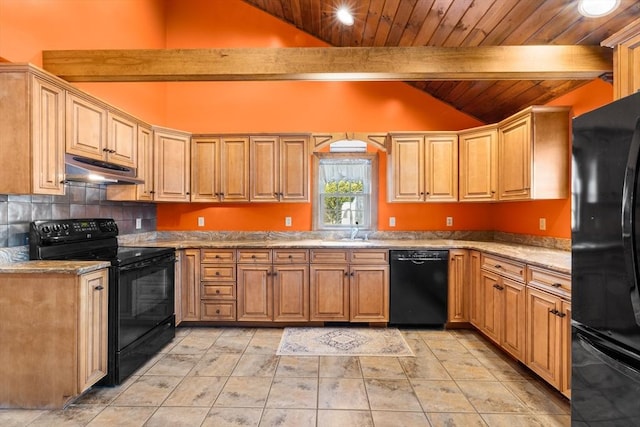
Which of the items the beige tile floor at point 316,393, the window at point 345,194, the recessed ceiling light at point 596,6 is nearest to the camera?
the recessed ceiling light at point 596,6

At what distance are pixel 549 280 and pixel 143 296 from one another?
314 cm

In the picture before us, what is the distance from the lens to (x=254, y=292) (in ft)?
11.7

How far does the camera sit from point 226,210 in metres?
4.18

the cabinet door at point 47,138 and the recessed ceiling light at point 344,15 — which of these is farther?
the recessed ceiling light at point 344,15

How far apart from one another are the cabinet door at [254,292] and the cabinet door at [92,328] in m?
1.41

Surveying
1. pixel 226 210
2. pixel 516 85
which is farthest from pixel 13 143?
pixel 516 85

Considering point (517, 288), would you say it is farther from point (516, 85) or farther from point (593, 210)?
point (516, 85)

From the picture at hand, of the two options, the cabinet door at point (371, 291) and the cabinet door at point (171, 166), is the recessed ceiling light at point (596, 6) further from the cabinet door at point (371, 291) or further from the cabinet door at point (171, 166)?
the cabinet door at point (171, 166)

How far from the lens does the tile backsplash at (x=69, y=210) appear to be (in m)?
2.27

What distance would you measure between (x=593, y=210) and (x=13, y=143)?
10.7 feet

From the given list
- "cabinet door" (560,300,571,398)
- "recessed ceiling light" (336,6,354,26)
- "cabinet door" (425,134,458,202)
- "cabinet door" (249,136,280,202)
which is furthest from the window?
"cabinet door" (560,300,571,398)

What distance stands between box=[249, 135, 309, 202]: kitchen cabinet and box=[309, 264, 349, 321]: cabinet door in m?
0.89

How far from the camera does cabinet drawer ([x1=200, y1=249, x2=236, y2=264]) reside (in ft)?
11.7

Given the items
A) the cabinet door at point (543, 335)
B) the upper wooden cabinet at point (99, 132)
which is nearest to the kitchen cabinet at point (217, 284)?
the upper wooden cabinet at point (99, 132)
